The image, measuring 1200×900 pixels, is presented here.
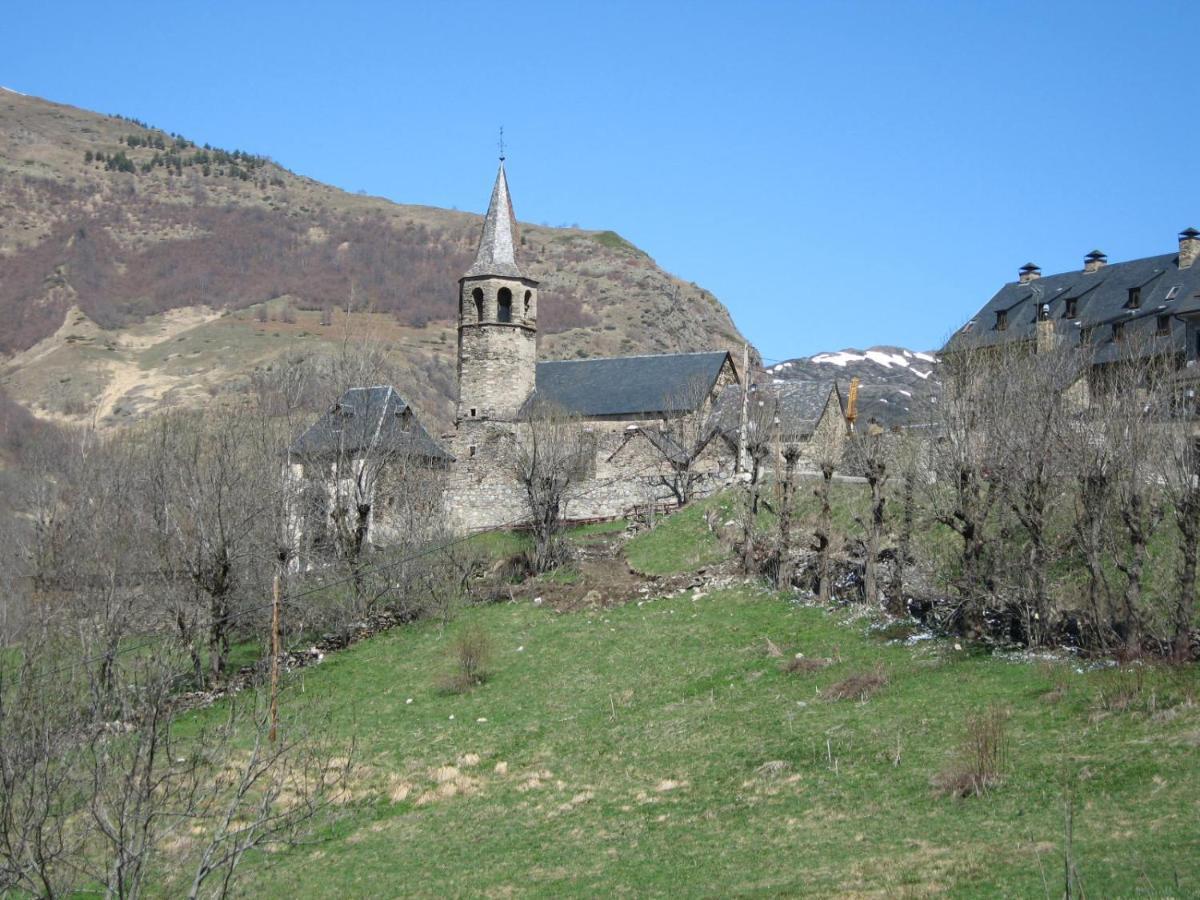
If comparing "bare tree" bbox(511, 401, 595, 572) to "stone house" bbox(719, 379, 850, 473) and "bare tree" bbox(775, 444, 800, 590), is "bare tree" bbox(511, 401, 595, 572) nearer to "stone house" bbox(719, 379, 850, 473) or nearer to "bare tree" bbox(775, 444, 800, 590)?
"stone house" bbox(719, 379, 850, 473)

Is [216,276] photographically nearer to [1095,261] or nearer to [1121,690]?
→ [1095,261]

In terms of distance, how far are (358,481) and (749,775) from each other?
22.5 meters

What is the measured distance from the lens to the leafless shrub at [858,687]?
23000mm

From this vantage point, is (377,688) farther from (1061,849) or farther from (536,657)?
(1061,849)

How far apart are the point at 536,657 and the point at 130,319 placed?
107290 mm

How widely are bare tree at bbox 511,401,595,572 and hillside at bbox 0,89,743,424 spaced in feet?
135

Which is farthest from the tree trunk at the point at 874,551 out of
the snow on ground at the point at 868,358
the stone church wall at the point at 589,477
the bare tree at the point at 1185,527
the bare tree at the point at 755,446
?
the snow on ground at the point at 868,358

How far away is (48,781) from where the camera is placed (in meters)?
13.7

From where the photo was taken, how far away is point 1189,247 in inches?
1959

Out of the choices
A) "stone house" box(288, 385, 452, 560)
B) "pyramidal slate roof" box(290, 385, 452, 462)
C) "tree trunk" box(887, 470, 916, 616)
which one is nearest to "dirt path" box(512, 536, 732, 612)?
"stone house" box(288, 385, 452, 560)

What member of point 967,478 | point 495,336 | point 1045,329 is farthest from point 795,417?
point 967,478

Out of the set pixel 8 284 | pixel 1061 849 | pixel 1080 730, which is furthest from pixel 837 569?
pixel 8 284

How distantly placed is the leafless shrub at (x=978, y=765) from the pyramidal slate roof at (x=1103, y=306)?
84.4 feet

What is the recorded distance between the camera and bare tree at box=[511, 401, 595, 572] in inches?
1604
